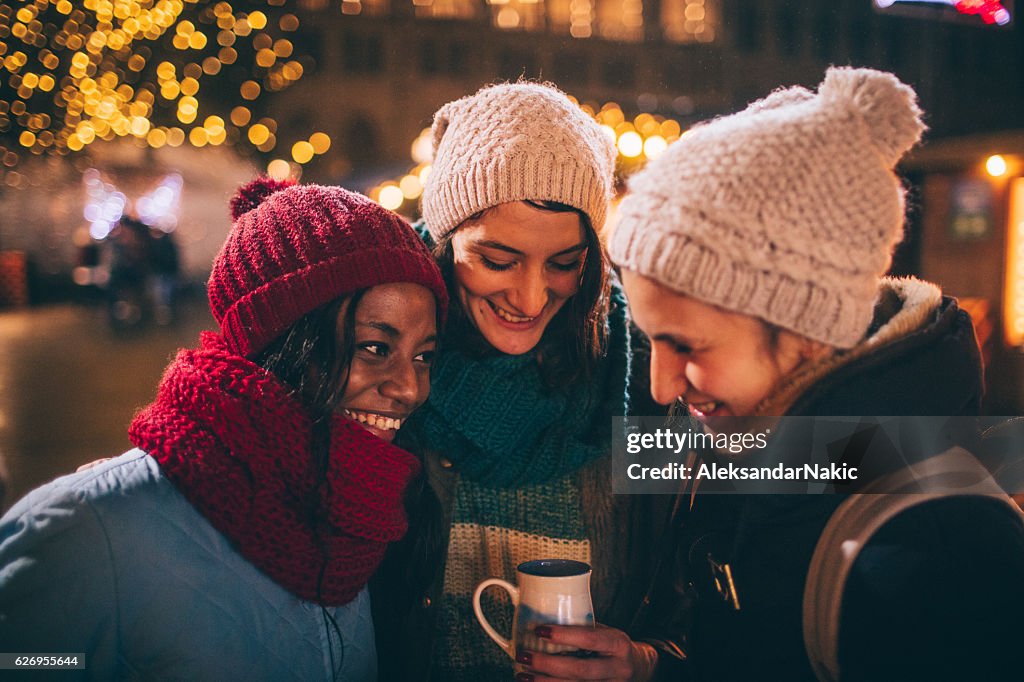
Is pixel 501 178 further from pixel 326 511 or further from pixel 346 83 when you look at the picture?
pixel 346 83

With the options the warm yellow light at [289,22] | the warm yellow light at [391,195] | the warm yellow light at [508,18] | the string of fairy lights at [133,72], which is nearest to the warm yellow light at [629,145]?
the warm yellow light at [391,195]

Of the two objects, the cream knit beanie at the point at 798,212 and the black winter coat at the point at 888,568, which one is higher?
the cream knit beanie at the point at 798,212

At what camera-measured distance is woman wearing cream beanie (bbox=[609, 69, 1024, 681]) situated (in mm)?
1053

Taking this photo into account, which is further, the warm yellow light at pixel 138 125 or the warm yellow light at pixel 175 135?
the warm yellow light at pixel 175 135

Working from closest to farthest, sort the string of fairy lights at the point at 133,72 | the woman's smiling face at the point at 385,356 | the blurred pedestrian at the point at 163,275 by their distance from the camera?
the woman's smiling face at the point at 385,356 → the string of fairy lights at the point at 133,72 → the blurred pedestrian at the point at 163,275

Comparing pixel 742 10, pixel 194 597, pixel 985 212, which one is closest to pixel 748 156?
pixel 194 597

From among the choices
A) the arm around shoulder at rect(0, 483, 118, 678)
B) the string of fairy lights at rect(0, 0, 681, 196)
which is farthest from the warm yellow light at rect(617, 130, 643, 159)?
the arm around shoulder at rect(0, 483, 118, 678)

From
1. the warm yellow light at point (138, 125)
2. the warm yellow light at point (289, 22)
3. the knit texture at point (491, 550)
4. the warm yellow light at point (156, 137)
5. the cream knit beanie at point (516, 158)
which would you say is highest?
the warm yellow light at point (289, 22)

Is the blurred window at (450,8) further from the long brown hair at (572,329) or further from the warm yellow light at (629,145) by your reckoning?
the long brown hair at (572,329)

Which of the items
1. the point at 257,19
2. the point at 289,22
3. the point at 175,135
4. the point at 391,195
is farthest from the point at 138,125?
the point at 391,195

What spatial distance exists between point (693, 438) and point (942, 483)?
26.3 inches

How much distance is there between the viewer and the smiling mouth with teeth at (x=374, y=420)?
5.53 ft

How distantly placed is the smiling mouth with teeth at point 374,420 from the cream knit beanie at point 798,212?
0.79m

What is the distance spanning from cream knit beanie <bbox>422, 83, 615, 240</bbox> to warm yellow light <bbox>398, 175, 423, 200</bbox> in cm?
677
